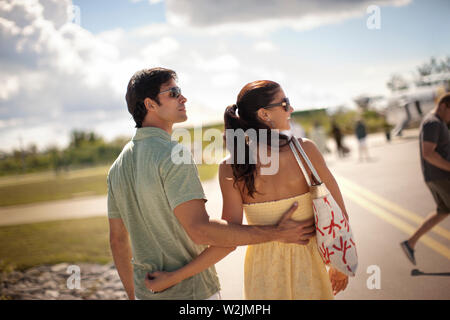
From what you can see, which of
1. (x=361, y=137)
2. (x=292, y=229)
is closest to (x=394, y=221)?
(x=292, y=229)

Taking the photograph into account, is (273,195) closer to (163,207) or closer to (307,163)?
(307,163)

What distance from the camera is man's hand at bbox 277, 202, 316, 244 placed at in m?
1.95

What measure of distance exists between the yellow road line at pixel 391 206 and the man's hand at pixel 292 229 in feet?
13.5

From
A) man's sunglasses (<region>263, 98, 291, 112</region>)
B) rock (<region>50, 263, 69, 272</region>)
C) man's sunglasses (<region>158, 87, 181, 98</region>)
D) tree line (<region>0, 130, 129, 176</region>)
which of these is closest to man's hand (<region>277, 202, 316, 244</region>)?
man's sunglasses (<region>263, 98, 291, 112</region>)

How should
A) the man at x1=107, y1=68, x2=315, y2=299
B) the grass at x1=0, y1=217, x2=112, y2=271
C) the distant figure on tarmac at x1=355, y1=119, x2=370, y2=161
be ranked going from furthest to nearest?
the distant figure on tarmac at x1=355, y1=119, x2=370, y2=161 → the grass at x1=0, y1=217, x2=112, y2=271 → the man at x1=107, y1=68, x2=315, y2=299

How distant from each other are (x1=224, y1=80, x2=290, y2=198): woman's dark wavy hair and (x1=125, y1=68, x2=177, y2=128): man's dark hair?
0.43 meters

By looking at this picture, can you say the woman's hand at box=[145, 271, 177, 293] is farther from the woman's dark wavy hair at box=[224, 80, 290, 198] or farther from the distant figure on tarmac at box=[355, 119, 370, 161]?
the distant figure on tarmac at box=[355, 119, 370, 161]

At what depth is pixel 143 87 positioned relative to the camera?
1936 mm

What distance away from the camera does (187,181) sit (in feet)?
5.63

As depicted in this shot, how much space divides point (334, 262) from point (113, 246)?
1256 millimetres

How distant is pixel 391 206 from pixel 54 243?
709cm
